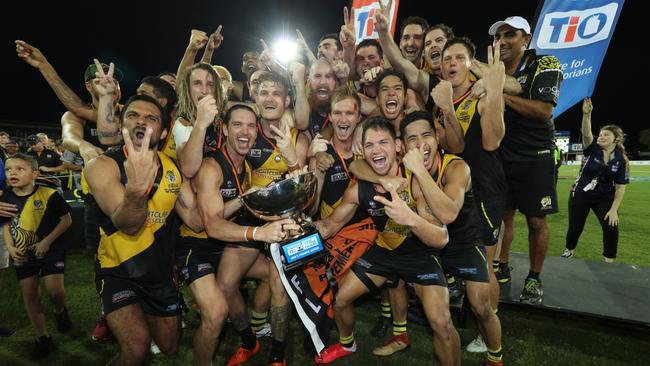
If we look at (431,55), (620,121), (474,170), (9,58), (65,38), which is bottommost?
(620,121)

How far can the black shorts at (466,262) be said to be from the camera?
10.2 ft

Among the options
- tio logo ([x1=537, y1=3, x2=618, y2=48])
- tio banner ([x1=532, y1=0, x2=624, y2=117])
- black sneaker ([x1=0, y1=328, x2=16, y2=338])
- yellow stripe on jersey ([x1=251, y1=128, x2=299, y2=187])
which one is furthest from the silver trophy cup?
tio logo ([x1=537, y1=3, x2=618, y2=48])

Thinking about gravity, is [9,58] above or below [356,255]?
above

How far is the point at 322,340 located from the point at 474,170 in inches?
91.3

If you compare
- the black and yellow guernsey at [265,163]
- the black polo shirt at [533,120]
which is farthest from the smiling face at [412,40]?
the black and yellow guernsey at [265,163]

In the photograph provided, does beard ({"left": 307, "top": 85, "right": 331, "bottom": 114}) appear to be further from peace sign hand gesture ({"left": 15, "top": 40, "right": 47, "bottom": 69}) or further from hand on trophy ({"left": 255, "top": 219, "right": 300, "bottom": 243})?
peace sign hand gesture ({"left": 15, "top": 40, "right": 47, "bottom": 69})

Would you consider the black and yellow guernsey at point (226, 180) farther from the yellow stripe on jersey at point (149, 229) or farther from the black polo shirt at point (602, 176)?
the black polo shirt at point (602, 176)

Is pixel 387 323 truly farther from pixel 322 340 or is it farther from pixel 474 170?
pixel 474 170

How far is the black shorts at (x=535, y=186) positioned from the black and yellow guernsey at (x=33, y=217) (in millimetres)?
5437

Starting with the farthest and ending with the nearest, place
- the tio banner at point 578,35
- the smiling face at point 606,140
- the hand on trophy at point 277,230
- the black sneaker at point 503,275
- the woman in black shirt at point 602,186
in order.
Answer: the tio banner at point 578,35 → the smiling face at point 606,140 → the woman in black shirt at point 602,186 → the black sneaker at point 503,275 → the hand on trophy at point 277,230

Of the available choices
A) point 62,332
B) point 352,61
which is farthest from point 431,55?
point 62,332

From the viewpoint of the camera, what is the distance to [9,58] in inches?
819

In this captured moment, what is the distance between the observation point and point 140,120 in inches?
111

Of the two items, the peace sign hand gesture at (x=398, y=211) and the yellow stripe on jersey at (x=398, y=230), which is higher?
the peace sign hand gesture at (x=398, y=211)
